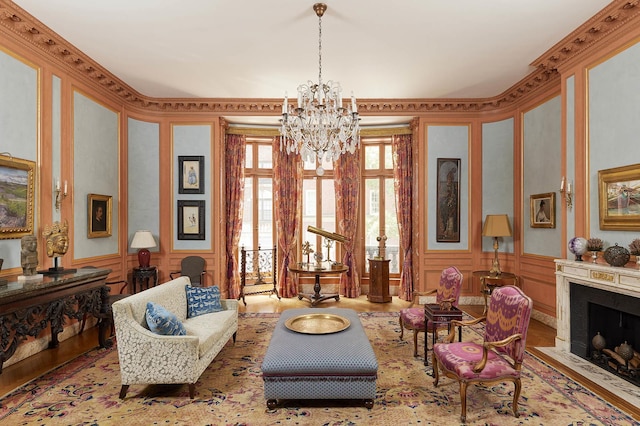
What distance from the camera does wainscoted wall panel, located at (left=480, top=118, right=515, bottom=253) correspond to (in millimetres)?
6824

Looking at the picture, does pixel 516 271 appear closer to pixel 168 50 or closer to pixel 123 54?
pixel 168 50

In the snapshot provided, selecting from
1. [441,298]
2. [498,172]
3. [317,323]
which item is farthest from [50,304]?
[498,172]

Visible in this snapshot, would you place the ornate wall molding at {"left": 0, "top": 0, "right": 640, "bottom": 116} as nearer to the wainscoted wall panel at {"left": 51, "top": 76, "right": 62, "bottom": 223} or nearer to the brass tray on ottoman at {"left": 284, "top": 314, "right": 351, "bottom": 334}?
the wainscoted wall panel at {"left": 51, "top": 76, "right": 62, "bottom": 223}

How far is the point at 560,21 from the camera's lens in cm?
432

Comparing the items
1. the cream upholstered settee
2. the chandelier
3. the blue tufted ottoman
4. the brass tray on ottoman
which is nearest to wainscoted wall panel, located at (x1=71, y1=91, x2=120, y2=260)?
the cream upholstered settee

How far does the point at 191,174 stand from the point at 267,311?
9.54ft

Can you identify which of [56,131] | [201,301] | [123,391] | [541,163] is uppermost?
[56,131]

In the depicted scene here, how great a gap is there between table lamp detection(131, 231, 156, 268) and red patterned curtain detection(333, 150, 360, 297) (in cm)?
369

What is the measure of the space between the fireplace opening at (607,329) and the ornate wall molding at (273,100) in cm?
293

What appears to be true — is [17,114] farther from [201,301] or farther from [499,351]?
[499,351]

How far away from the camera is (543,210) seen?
5.90 m

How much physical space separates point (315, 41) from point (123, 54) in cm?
266

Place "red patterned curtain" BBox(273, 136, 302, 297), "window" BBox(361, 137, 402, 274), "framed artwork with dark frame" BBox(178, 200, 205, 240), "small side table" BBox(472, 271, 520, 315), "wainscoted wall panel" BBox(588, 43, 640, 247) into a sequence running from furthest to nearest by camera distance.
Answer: "window" BBox(361, 137, 402, 274) → "red patterned curtain" BBox(273, 136, 302, 297) → "framed artwork with dark frame" BBox(178, 200, 205, 240) → "small side table" BBox(472, 271, 520, 315) → "wainscoted wall panel" BBox(588, 43, 640, 247)

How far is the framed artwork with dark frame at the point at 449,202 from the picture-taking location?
23.1 ft
